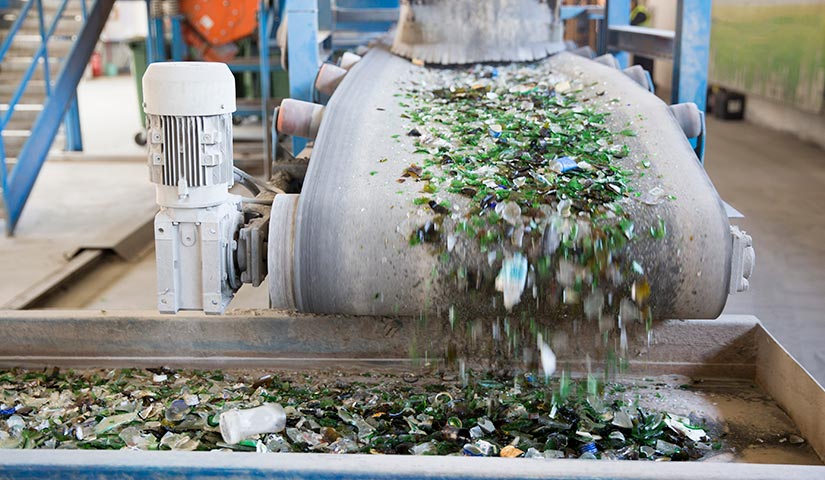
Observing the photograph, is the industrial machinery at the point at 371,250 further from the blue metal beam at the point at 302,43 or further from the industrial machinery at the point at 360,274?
the blue metal beam at the point at 302,43

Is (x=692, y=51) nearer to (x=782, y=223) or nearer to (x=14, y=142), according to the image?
(x=782, y=223)

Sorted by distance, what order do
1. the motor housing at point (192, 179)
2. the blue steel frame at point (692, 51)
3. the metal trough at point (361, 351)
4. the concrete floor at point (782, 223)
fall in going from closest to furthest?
the motor housing at point (192, 179)
the metal trough at point (361, 351)
the blue steel frame at point (692, 51)
the concrete floor at point (782, 223)

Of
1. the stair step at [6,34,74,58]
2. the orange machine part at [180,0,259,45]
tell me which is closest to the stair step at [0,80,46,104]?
the stair step at [6,34,74,58]

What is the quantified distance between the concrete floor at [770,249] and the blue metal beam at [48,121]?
3.97 feet

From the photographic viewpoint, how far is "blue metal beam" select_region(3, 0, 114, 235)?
6027 millimetres

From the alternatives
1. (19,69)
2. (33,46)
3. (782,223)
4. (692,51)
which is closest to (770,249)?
(782,223)

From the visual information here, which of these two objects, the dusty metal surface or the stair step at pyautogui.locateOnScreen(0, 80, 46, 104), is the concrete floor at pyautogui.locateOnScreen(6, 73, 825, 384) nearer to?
the dusty metal surface

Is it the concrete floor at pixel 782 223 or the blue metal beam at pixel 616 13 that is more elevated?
the blue metal beam at pixel 616 13

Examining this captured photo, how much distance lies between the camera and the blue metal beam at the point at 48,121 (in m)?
6.03

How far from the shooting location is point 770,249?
548 centimetres

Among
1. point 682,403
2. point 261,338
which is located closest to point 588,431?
point 682,403

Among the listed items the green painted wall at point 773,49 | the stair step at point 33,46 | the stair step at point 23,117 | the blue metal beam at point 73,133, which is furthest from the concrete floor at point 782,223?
the blue metal beam at point 73,133

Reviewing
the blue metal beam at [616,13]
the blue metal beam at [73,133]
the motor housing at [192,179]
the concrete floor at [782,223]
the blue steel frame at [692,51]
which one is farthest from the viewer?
→ the blue metal beam at [73,133]

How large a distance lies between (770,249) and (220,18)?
517cm
